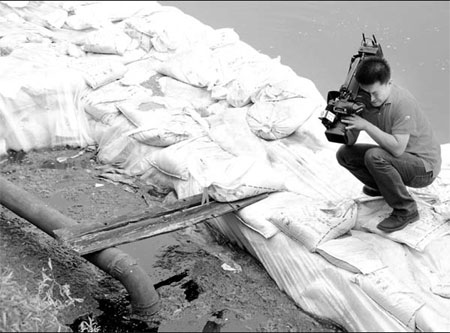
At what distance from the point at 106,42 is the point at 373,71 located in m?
2.61

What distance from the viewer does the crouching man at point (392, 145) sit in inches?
131

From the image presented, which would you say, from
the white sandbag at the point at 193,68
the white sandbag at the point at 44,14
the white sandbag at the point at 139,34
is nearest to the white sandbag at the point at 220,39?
the white sandbag at the point at 193,68

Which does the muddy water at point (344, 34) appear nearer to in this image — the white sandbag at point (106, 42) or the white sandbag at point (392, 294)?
the white sandbag at point (106, 42)

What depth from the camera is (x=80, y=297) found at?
11.2 ft

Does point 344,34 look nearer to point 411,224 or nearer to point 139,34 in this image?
point 139,34

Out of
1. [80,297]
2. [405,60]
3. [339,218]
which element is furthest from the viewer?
[405,60]

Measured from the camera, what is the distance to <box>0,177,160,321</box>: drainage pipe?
3.28m

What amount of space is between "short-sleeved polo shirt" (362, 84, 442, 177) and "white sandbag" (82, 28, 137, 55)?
246 cm

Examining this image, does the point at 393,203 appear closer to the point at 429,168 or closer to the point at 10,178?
the point at 429,168

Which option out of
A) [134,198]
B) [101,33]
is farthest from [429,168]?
[101,33]

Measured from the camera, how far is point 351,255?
337cm

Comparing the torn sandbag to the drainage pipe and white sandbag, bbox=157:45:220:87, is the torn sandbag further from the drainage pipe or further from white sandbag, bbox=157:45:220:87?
the drainage pipe

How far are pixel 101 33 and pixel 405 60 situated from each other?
2661mm

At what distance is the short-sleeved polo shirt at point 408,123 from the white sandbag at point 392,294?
63cm
